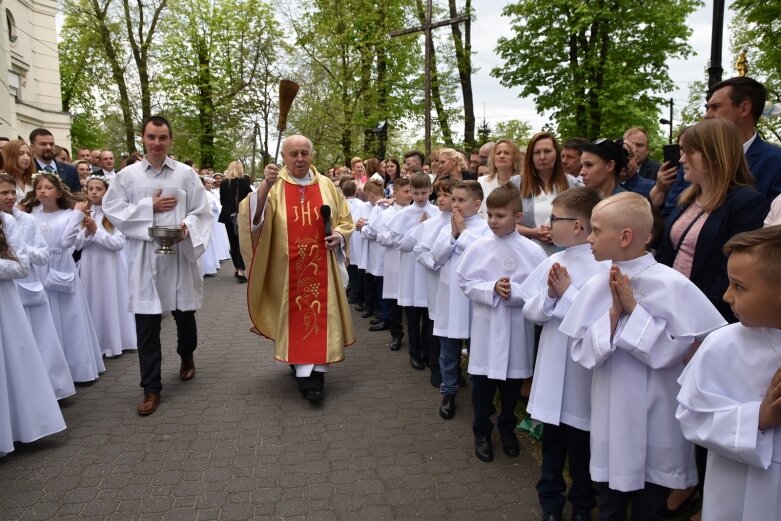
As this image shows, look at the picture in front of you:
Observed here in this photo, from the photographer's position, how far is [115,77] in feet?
91.4

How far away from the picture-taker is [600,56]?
18266 mm

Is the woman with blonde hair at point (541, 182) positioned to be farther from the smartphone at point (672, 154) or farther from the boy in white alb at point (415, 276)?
the boy in white alb at point (415, 276)

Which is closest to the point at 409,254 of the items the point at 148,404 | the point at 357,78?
the point at 148,404

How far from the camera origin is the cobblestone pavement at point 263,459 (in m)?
3.61

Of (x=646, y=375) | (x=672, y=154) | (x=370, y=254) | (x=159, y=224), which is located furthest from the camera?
(x=370, y=254)

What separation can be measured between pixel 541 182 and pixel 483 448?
2229 mm

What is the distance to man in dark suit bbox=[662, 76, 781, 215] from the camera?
11.4 ft

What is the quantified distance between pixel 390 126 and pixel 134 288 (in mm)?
19049

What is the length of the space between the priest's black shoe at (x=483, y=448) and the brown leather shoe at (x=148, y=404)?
109 inches

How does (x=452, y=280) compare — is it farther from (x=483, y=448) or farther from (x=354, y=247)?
(x=354, y=247)

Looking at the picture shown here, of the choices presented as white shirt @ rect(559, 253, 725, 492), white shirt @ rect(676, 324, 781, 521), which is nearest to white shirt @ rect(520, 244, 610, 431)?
white shirt @ rect(559, 253, 725, 492)

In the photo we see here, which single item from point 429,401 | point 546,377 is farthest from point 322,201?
point 546,377

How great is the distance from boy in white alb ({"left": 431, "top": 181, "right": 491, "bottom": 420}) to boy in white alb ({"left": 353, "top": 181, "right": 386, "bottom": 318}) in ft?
10.5

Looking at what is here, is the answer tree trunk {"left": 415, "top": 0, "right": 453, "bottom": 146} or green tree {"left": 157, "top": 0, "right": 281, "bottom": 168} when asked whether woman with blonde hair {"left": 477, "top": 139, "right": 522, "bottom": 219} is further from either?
green tree {"left": 157, "top": 0, "right": 281, "bottom": 168}
